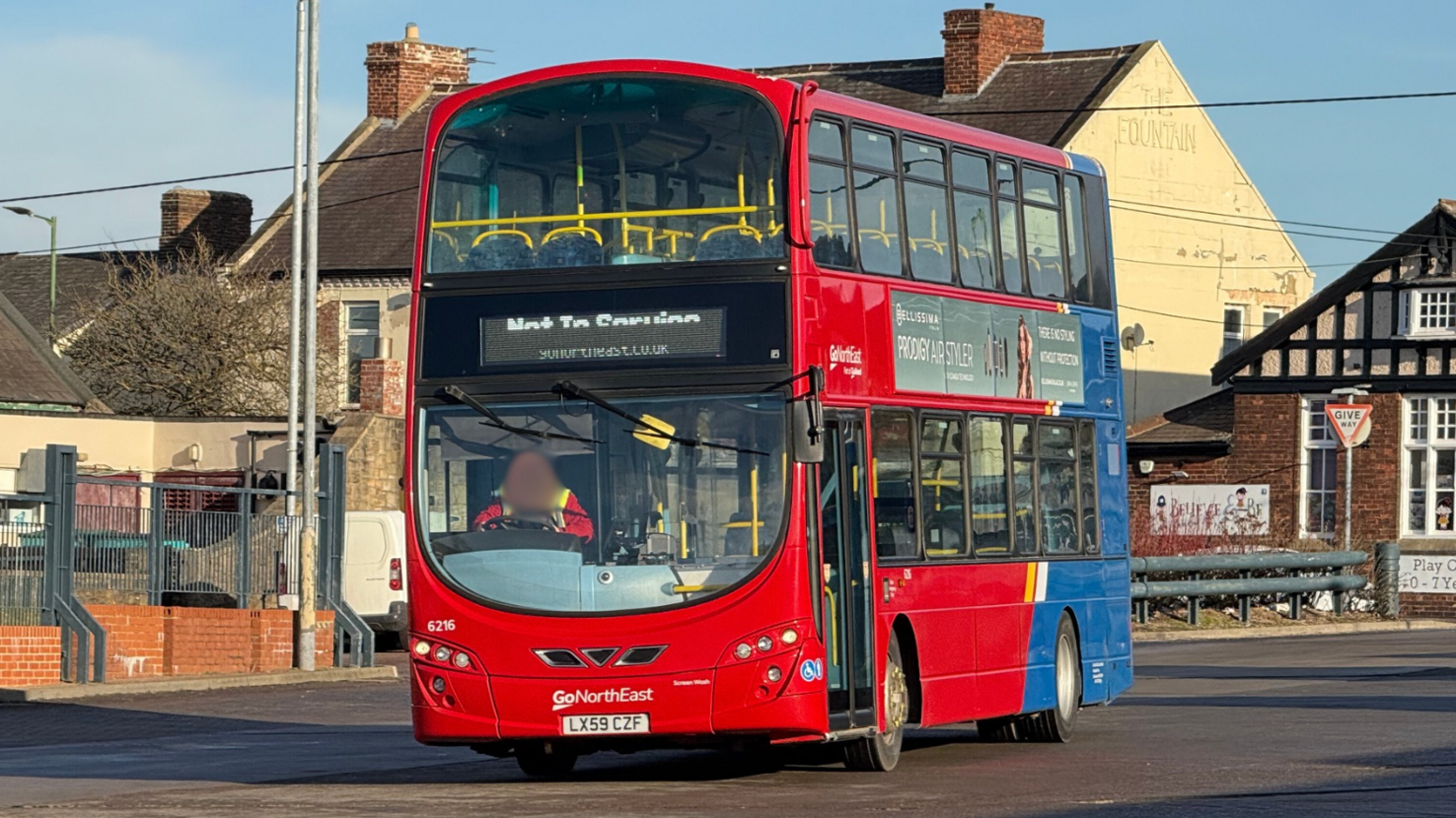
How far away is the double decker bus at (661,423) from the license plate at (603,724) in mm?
17

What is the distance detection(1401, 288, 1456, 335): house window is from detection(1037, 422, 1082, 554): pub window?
2693 cm

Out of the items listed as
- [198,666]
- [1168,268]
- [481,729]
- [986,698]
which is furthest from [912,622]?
[1168,268]

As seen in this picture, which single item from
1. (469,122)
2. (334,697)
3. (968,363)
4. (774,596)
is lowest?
(334,697)

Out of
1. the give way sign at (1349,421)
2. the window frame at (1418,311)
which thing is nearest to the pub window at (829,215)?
the give way sign at (1349,421)

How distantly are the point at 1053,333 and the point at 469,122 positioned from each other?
510cm

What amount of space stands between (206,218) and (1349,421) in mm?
31050

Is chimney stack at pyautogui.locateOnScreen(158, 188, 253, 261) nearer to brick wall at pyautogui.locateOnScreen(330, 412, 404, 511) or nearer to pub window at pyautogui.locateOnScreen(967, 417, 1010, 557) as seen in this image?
brick wall at pyautogui.locateOnScreen(330, 412, 404, 511)

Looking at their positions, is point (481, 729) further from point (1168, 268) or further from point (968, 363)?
point (1168, 268)

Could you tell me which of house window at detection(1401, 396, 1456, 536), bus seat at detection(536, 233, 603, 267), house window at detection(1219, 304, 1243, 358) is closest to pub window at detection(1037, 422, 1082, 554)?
bus seat at detection(536, 233, 603, 267)

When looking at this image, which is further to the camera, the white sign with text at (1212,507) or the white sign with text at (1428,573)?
the white sign with text at (1212,507)

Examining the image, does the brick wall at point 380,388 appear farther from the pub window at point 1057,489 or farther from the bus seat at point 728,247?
the bus seat at point 728,247

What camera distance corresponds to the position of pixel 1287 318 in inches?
1740

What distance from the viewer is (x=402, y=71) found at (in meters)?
58.2

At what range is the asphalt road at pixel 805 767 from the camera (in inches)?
502
